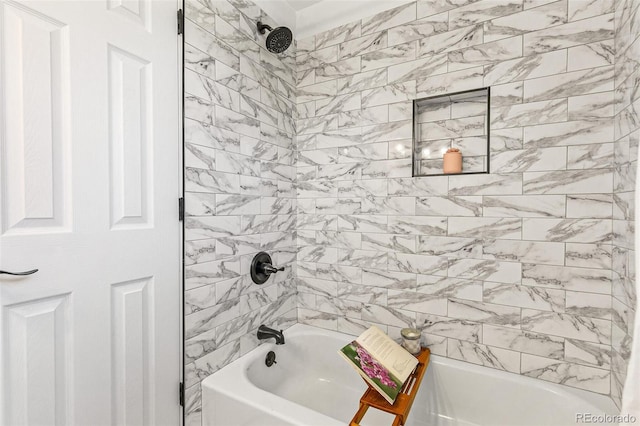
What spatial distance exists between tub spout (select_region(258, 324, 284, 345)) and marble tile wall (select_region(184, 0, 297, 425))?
4cm

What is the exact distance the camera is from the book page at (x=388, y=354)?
52.4 inches

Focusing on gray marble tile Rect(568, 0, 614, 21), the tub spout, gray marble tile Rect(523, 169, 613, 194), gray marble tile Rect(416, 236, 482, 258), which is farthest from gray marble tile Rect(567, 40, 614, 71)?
the tub spout

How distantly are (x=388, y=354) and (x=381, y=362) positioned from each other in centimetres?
10

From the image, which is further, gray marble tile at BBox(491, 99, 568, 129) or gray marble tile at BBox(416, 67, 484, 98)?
gray marble tile at BBox(416, 67, 484, 98)

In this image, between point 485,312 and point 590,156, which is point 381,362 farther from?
point 590,156

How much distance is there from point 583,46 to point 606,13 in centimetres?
14

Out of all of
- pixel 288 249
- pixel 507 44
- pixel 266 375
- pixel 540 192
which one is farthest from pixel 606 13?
pixel 266 375

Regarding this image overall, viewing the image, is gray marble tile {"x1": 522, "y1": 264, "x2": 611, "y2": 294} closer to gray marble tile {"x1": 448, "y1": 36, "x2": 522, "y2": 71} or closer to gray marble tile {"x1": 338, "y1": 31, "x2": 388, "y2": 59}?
gray marble tile {"x1": 448, "y1": 36, "x2": 522, "y2": 71}

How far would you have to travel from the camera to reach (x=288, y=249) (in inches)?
81.0

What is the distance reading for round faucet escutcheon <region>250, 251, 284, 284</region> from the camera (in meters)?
1.75

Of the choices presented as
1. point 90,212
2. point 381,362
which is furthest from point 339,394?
point 90,212

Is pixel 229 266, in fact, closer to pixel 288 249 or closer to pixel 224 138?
pixel 288 249

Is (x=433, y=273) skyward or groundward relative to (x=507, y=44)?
groundward

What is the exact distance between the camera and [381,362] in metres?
1.32
